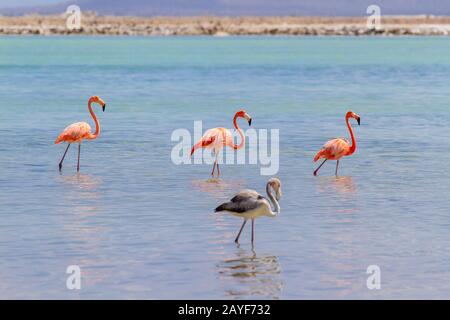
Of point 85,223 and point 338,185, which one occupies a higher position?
point 338,185

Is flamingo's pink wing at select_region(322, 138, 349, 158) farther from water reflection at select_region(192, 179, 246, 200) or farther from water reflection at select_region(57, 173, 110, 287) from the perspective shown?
water reflection at select_region(57, 173, 110, 287)

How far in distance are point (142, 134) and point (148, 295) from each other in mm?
14487

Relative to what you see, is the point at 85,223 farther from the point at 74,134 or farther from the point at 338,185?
the point at 74,134

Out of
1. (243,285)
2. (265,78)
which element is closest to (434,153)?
(243,285)

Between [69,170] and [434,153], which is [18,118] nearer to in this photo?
[69,170]

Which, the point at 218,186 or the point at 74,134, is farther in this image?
the point at 74,134

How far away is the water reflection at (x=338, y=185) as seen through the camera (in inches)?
634

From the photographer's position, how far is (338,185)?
16.7 m

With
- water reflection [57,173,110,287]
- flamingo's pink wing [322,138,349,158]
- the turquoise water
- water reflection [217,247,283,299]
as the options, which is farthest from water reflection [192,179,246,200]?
water reflection [217,247,283,299]

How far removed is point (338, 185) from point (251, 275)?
6196mm

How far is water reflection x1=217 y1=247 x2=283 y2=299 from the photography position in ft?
32.8

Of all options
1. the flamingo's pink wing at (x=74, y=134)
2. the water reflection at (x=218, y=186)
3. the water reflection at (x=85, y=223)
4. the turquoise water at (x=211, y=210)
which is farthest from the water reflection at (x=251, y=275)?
the flamingo's pink wing at (x=74, y=134)

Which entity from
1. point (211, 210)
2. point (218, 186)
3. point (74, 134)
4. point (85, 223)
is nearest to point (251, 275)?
point (85, 223)

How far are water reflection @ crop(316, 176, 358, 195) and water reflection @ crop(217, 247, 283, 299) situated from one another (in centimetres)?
460
